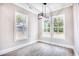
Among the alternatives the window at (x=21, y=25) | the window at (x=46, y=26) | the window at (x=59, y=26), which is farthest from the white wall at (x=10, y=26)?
the window at (x=59, y=26)

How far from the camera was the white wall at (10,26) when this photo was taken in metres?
1.73

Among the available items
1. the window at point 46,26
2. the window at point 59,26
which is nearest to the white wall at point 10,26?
the window at point 46,26

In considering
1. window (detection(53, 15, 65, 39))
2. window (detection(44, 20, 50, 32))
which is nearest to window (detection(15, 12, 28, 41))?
window (detection(44, 20, 50, 32))

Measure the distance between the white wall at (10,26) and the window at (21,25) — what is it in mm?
104

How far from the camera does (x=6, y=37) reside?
186cm

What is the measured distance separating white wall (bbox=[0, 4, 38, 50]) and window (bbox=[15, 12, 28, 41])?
0.34ft

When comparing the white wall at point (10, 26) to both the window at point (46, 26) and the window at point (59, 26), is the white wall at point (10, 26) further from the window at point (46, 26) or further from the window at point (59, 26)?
the window at point (59, 26)

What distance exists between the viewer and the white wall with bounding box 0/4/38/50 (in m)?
1.73

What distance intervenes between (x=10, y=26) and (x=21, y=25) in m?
0.41

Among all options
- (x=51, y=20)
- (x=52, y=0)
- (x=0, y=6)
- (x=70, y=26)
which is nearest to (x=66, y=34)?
(x=70, y=26)

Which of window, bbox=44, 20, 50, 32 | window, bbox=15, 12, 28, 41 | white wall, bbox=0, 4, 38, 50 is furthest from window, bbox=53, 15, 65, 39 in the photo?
window, bbox=15, 12, 28, 41

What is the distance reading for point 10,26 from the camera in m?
1.86

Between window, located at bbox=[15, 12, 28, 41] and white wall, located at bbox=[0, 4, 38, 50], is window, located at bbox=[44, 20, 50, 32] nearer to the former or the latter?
white wall, located at bbox=[0, 4, 38, 50]

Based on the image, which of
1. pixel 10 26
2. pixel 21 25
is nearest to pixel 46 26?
pixel 21 25
